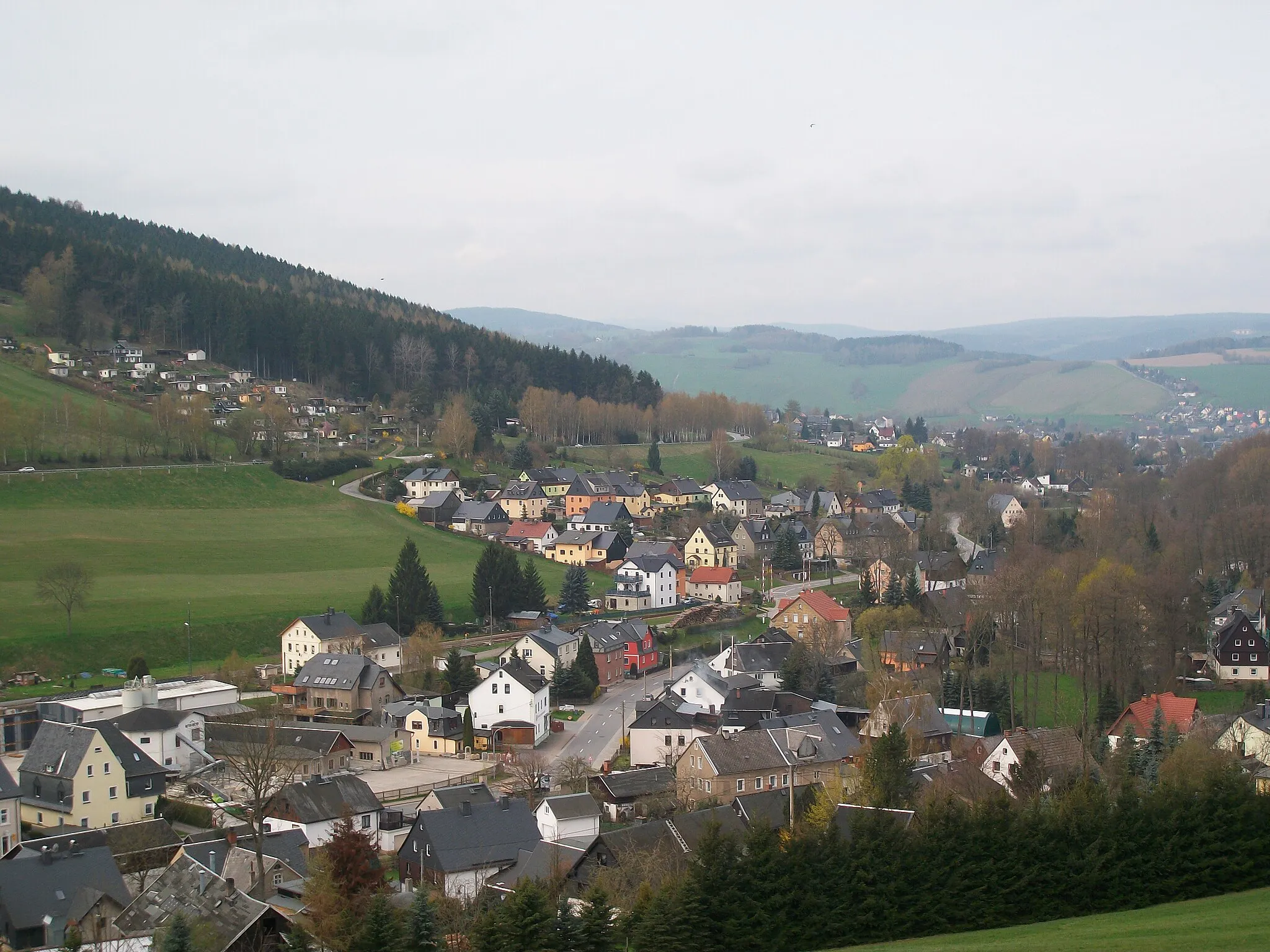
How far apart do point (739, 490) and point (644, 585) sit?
74.6 ft

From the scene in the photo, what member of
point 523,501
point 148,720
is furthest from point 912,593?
point 148,720

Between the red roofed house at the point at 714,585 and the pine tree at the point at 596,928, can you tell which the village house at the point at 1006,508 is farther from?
the pine tree at the point at 596,928

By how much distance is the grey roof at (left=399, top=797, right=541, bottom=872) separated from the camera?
2492cm

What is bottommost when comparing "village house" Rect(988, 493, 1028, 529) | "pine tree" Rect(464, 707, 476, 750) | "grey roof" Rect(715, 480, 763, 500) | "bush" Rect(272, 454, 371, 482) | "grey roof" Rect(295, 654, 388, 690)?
"pine tree" Rect(464, 707, 476, 750)

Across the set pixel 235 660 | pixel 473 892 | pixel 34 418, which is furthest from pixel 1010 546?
pixel 34 418

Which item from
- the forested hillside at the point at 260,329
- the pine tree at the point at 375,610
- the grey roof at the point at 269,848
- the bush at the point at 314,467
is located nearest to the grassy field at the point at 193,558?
the bush at the point at 314,467

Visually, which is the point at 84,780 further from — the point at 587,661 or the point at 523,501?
the point at 523,501

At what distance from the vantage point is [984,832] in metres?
20.0

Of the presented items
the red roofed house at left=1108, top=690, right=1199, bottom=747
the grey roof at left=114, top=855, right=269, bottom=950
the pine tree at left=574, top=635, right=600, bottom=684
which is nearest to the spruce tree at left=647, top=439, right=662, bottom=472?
the pine tree at left=574, top=635, right=600, bottom=684

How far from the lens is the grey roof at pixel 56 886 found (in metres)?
21.3

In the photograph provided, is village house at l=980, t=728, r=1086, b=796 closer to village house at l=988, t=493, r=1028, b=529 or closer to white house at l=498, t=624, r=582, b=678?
white house at l=498, t=624, r=582, b=678

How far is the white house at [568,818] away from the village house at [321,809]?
3828 mm

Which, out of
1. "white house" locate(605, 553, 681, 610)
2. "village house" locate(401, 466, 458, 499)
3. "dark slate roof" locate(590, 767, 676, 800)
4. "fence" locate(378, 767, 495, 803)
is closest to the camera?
"dark slate roof" locate(590, 767, 676, 800)

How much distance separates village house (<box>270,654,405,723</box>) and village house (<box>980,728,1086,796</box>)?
19.9 meters
